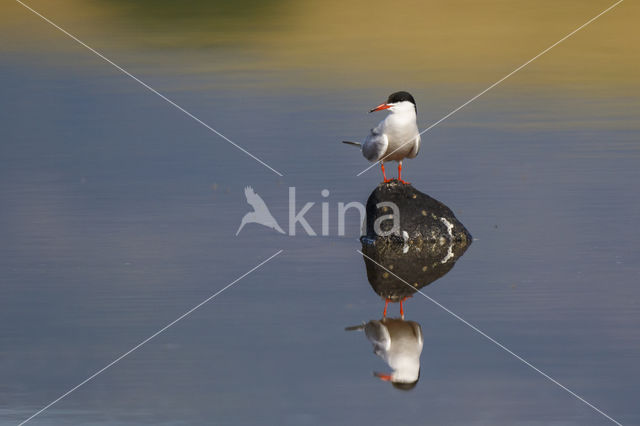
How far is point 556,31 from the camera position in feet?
72.8

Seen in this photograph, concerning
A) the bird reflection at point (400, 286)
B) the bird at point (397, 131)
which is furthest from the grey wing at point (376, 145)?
the bird reflection at point (400, 286)

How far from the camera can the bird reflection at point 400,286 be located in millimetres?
6980

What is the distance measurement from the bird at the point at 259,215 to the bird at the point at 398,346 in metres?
2.68

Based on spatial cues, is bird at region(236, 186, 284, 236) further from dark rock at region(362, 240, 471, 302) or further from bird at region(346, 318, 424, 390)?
bird at region(346, 318, 424, 390)

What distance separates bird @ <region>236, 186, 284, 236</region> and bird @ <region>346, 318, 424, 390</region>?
2.68 meters

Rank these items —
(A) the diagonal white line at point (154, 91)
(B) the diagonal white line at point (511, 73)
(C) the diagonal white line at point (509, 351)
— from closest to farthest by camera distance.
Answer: (C) the diagonal white line at point (509, 351), (A) the diagonal white line at point (154, 91), (B) the diagonal white line at point (511, 73)

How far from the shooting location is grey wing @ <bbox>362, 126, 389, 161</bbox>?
408 inches

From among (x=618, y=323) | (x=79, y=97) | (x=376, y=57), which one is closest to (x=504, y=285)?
(x=618, y=323)

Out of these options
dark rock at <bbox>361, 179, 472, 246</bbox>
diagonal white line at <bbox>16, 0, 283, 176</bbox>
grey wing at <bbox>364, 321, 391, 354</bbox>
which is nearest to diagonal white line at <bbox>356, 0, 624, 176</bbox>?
dark rock at <bbox>361, 179, 472, 246</bbox>

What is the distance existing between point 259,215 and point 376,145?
130 cm

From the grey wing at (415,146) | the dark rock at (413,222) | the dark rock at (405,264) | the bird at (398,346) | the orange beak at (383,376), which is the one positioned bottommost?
the orange beak at (383,376)

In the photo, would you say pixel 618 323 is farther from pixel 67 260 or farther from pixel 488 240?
pixel 67 260

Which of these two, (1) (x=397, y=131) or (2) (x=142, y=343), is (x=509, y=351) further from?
(1) (x=397, y=131)

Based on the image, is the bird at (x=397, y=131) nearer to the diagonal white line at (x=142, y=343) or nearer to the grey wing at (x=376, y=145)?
the grey wing at (x=376, y=145)
